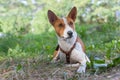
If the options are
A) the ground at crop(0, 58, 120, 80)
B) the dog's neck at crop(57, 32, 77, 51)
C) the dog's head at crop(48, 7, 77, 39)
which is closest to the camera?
the ground at crop(0, 58, 120, 80)

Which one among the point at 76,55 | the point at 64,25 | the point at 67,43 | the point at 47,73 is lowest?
the point at 47,73

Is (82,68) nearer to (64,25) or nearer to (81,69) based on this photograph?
(81,69)

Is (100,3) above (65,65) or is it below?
above

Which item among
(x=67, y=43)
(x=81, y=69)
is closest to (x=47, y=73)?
(x=81, y=69)

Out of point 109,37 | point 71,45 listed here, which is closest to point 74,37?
point 71,45

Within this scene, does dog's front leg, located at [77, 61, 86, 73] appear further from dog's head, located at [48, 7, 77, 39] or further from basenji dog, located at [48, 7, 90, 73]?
dog's head, located at [48, 7, 77, 39]

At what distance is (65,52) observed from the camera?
16.3 ft

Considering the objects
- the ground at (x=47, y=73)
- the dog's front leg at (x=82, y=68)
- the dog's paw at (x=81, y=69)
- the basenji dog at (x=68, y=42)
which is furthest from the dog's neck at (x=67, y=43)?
the dog's paw at (x=81, y=69)

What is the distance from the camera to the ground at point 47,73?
4.20 meters

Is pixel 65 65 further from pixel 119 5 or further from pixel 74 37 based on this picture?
pixel 119 5

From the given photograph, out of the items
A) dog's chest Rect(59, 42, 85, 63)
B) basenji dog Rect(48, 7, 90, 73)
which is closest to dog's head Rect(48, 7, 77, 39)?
basenji dog Rect(48, 7, 90, 73)

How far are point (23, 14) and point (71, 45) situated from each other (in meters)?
13.9

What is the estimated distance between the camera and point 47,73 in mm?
4508

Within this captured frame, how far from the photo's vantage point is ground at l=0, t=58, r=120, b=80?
4.20m
